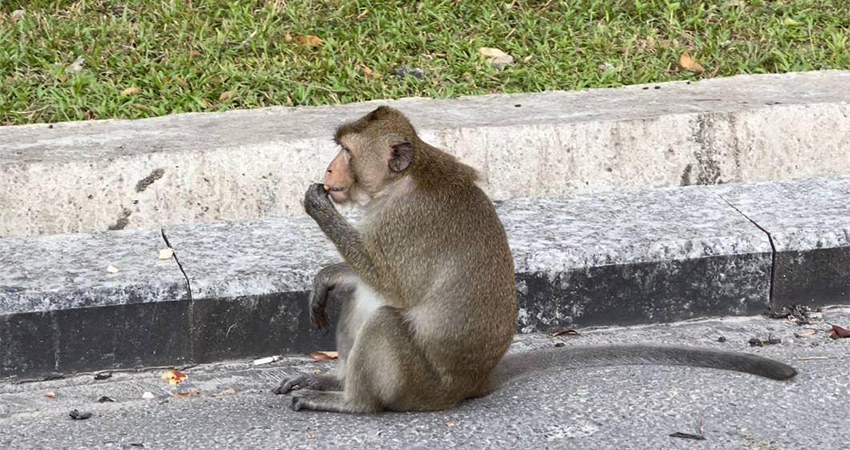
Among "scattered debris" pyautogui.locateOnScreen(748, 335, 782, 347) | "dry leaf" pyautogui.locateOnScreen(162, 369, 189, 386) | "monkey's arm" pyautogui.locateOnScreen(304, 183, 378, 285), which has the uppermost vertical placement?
"monkey's arm" pyautogui.locateOnScreen(304, 183, 378, 285)

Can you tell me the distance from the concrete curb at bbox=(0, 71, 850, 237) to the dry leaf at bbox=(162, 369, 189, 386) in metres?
1.06

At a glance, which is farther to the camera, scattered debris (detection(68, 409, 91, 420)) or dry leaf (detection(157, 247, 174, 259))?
dry leaf (detection(157, 247, 174, 259))

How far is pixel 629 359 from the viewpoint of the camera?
14.5 ft

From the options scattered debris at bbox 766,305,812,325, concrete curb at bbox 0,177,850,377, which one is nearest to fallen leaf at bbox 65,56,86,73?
concrete curb at bbox 0,177,850,377

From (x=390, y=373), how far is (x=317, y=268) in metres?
0.82

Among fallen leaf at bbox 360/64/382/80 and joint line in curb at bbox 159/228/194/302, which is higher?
fallen leaf at bbox 360/64/382/80

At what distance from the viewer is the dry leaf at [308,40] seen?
7004mm

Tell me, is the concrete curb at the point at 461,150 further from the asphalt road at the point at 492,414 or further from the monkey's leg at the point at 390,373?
the monkey's leg at the point at 390,373

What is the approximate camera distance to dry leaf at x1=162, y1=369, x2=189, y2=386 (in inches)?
177

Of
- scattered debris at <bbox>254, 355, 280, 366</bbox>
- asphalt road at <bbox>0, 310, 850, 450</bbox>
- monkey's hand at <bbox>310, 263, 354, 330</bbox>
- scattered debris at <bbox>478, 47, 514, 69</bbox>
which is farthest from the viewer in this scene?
scattered debris at <bbox>478, 47, 514, 69</bbox>

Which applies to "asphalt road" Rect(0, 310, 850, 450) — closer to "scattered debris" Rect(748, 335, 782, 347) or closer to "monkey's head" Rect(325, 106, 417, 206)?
"scattered debris" Rect(748, 335, 782, 347)

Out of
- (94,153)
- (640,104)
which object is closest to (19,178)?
(94,153)

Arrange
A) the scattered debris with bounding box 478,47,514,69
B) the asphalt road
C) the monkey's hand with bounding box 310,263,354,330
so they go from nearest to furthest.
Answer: the asphalt road < the monkey's hand with bounding box 310,263,354,330 < the scattered debris with bounding box 478,47,514,69

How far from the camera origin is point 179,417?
4184 millimetres
